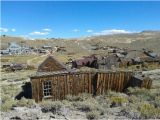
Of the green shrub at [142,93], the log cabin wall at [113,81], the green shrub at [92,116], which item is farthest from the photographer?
the log cabin wall at [113,81]

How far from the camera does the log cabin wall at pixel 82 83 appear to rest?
20.3 metres

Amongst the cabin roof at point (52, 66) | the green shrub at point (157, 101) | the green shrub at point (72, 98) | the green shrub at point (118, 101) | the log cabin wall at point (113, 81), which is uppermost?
the cabin roof at point (52, 66)

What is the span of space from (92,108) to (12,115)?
13.7 feet

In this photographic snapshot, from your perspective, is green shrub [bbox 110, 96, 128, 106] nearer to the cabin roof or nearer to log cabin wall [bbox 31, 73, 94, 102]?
log cabin wall [bbox 31, 73, 94, 102]

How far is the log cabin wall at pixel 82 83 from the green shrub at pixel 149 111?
5743 mm

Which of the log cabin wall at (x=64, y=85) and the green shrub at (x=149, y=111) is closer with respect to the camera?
the green shrub at (x=149, y=111)

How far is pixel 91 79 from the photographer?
20.9 metres

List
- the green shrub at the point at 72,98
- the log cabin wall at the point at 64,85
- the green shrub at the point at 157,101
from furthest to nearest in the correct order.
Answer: the log cabin wall at the point at 64,85 → the green shrub at the point at 72,98 → the green shrub at the point at 157,101

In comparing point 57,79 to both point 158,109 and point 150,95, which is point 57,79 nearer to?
point 150,95

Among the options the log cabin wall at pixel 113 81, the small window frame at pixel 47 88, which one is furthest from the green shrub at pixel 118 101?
the small window frame at pixel 47 88

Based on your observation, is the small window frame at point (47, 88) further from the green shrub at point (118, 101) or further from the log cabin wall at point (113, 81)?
the green shrub at point (118, 101)

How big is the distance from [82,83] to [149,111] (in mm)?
7303

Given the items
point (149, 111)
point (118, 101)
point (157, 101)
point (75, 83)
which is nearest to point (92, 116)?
point (149, 111)

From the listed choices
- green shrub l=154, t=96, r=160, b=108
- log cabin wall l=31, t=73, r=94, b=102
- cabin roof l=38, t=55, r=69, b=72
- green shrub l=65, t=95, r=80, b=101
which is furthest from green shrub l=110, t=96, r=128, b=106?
cabin roof l=38, t=55, r=69, b=72
